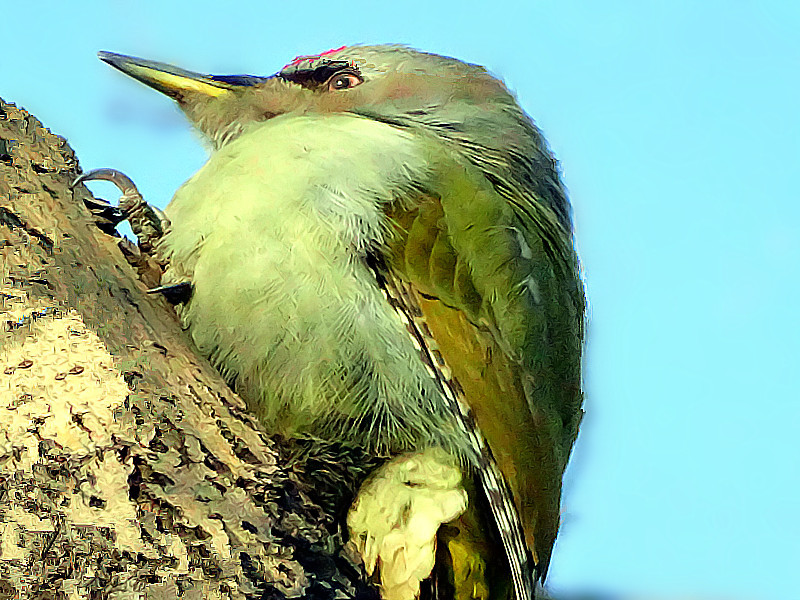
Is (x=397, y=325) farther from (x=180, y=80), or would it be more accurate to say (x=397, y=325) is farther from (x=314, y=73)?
(x=180, y=80)

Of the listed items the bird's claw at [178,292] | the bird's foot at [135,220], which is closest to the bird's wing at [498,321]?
the bird's claw at [178,292]

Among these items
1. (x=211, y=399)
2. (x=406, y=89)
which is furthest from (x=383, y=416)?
(x=406, y=89)

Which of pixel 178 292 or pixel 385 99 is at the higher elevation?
pixel 385 99

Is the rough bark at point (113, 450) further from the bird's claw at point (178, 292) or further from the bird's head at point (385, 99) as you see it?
the bird's head at point (385, 99)

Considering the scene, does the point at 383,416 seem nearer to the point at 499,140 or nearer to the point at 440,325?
the point at 440,325

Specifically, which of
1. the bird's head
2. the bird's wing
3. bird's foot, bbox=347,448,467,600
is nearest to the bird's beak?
the bird's head

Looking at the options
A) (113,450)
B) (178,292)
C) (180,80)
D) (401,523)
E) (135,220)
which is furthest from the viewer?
(180,80)

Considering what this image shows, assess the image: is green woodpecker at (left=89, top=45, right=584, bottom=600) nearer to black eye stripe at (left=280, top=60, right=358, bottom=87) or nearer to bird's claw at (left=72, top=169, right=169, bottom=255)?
bird's claw at (left=72, top=169, right=169, bottom=255)

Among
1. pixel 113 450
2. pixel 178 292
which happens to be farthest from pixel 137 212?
pixel 113 450
